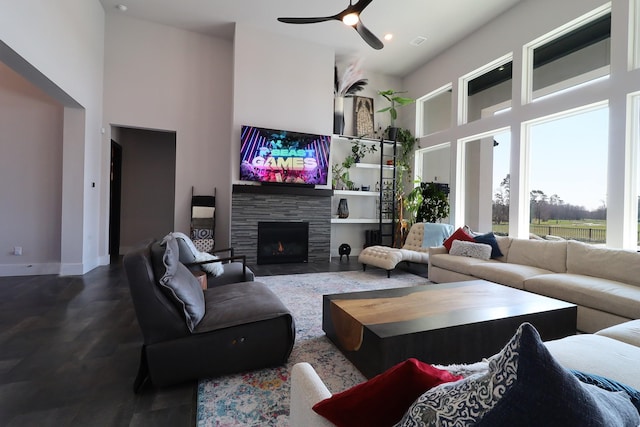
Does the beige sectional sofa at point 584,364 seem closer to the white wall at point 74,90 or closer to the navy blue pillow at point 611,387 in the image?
the navy blue pillow at point 611,387

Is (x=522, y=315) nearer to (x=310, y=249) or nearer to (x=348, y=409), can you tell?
(x=348, y=409)

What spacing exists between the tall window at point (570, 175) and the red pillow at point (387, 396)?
452cm

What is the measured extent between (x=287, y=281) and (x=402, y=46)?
500 centimetres

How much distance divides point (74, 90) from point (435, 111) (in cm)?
650

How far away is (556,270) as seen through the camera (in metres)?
3.44

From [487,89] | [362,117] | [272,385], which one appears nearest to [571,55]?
[487,89]

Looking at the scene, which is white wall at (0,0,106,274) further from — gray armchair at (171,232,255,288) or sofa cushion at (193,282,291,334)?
sofa cushion at (193,282,291,334)

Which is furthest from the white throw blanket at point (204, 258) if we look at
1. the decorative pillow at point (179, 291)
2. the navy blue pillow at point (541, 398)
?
the navy blue pillow at point (541, 398)

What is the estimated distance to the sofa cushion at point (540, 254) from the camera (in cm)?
344

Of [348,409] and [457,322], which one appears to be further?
[457,322]

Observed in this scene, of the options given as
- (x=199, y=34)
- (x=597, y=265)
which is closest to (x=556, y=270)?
(x=597, y=265)

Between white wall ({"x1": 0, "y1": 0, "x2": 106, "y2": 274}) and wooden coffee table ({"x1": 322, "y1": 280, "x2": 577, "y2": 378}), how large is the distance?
3.88 meters

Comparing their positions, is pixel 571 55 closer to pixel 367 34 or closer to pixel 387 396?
pixel 367 34

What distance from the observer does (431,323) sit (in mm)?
1967
